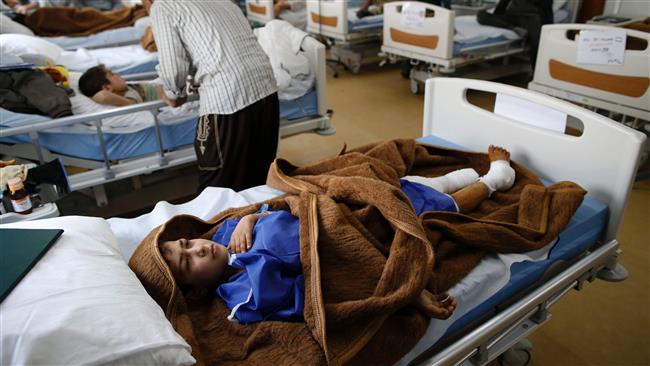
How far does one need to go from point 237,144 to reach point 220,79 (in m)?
0.34

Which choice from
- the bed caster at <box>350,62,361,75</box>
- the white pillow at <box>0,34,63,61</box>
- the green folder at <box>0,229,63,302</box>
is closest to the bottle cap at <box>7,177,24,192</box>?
the green folder at <box>0,229,63,302</box>

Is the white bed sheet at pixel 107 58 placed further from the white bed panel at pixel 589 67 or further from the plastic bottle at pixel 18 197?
the white bed panel at pixel 589 67

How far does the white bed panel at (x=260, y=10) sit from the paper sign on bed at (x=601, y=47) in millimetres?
3414

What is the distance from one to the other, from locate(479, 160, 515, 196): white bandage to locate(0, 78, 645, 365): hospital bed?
22 centimetres

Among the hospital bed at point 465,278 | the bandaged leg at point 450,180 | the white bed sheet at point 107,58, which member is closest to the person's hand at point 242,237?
the hospital bed at point 465,278

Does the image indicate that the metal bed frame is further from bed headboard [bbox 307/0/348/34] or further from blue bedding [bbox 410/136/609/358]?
bed headboard [bbox 307/0/348/34]

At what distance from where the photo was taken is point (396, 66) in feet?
20.9

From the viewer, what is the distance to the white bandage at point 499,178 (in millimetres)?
1870

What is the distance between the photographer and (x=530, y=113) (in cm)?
201

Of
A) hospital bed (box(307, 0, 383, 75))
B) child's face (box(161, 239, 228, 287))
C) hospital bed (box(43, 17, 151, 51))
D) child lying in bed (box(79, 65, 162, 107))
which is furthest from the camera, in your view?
hospital bed (box(307, 0, 383, 75))

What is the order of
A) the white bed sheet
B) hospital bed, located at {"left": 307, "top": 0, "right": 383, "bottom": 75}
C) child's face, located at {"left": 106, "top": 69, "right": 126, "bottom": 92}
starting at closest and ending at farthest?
child's face, located at {"left": 106, "top": 69, "right": 126, "bottom": 92}
the white bed sheet
hospital bed, located at {"left": 307, "top": 0, "right": 383, "bottom": 75}

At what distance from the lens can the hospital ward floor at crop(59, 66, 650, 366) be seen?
202 centimetres

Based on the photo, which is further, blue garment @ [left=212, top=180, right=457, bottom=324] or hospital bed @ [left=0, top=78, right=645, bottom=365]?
blue garment @ [left=212, top=180, right=457, bottom=324]

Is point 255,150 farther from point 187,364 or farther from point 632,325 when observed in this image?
point 632,325
